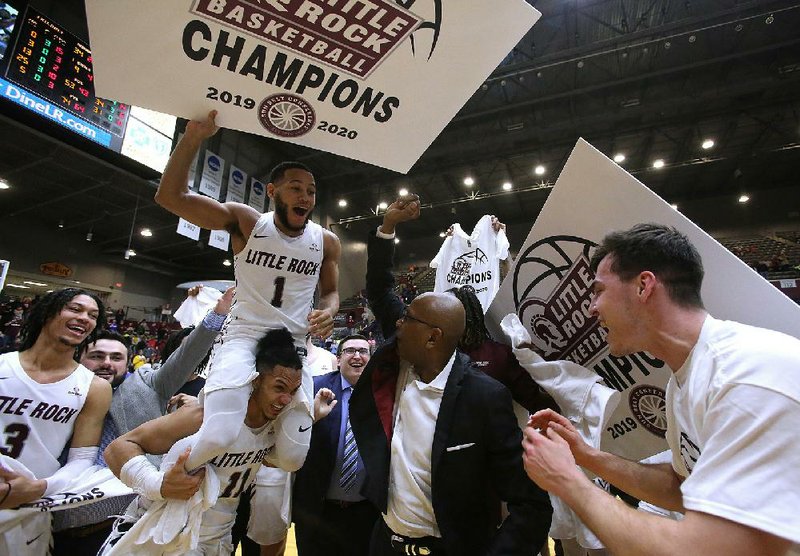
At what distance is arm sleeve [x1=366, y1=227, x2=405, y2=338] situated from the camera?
2.22 metres

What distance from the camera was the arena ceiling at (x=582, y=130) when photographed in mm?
8914

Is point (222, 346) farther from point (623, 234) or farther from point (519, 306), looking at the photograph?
point (623, 234)

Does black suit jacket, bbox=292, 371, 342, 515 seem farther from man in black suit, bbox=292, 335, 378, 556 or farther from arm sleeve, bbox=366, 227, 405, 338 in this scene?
arm sleeve, bbox=366, 227, 405, 338

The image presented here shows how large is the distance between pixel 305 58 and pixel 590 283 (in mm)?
1536

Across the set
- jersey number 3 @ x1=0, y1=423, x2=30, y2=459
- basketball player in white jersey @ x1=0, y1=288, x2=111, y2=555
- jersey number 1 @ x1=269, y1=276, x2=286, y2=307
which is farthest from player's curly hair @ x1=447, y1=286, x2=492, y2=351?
jersey number 3 @ x1=0, y1=423, x2=30, y2=459

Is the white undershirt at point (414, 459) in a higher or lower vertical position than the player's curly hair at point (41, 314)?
lower

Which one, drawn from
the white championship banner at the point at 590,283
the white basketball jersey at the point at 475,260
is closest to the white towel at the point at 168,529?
the white championship banner at the point at 590,283

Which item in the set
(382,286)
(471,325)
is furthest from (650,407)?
(382,286)

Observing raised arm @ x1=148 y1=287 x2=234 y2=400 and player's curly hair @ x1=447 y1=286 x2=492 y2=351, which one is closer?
player's curly hair @ x1=447 y1=286 x2=492 y2=351

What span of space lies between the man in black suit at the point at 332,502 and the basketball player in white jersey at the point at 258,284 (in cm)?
41

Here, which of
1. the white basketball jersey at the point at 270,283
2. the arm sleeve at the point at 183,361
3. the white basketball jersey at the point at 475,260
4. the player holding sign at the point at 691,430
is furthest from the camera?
the white basketball jersey at the point at 475,260

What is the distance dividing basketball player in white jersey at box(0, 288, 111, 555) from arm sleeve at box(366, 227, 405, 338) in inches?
57.5

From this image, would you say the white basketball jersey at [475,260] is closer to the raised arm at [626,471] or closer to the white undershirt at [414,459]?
the white undershirt at [414,459]

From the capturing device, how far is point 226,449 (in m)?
1.71
